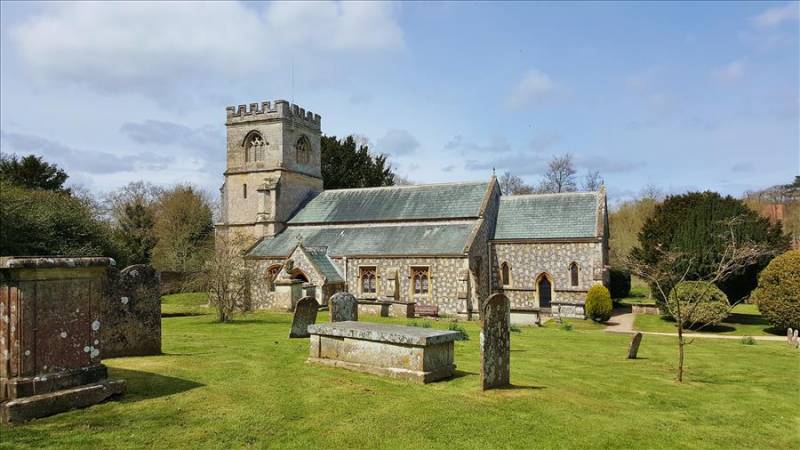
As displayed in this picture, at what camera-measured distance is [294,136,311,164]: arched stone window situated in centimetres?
3579

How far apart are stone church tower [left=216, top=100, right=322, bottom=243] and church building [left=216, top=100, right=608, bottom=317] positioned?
7 cm

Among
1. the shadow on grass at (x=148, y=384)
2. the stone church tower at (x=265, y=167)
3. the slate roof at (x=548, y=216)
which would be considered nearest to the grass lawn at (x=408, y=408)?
the shadow on grass at (x=148, y=384)

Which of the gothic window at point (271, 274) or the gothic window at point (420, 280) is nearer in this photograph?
the gothic window at point (420, 280)

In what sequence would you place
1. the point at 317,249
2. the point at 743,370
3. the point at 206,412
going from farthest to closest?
the point at 317,249 → the point at 743,370 → the point at 206,412

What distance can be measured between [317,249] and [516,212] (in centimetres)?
1124

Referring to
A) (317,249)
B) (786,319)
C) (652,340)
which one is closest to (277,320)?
(317,249)

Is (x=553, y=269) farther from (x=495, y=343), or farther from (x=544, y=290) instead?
(x=495, y=343)

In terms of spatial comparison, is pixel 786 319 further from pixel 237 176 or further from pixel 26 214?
pixel 26 214

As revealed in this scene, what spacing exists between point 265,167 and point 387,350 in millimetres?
26423

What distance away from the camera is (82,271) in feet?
25.2

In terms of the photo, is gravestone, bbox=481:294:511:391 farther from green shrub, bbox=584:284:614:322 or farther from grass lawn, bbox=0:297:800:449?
green shrub, bbox=584:284:614:322

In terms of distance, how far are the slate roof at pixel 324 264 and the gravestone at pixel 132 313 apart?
652 inches

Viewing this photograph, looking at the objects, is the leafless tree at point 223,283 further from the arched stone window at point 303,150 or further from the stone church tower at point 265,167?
the arched stone window at point 303,150

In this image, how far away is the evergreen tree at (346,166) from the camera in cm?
4941
